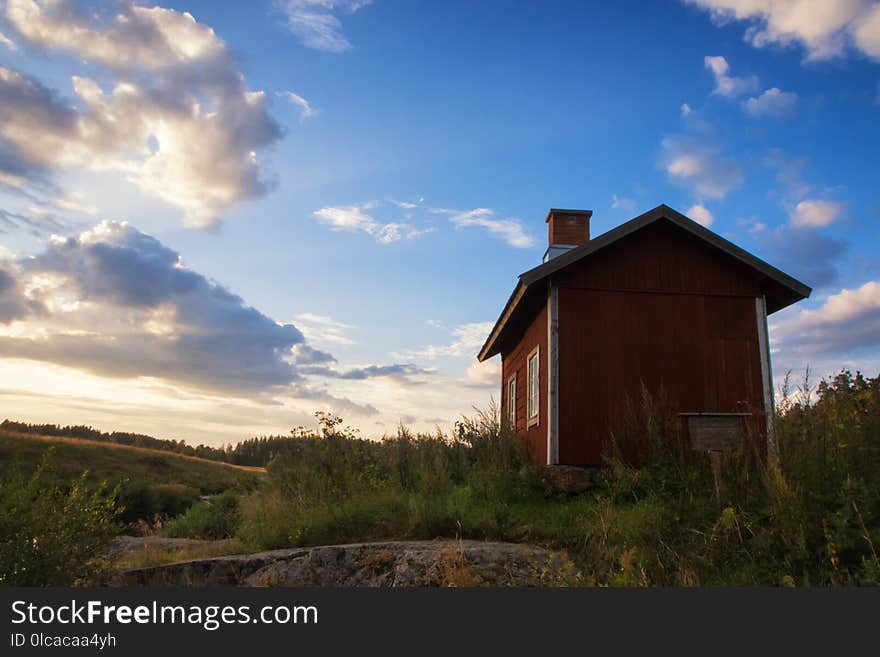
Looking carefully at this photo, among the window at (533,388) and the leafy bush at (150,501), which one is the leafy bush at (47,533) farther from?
the leafy bush at (150,501)

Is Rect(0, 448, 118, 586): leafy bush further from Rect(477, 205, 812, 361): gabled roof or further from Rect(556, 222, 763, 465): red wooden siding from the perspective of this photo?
Rect(477, 205, 812, 361): gabled roof

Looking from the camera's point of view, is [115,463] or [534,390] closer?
[534,390]

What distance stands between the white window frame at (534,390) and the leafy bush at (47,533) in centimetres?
713

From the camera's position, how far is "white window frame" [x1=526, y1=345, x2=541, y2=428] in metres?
12.0

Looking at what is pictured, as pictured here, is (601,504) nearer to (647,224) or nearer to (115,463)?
(647,224)

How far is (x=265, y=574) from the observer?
8.02 meters

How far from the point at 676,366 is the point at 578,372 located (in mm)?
1761

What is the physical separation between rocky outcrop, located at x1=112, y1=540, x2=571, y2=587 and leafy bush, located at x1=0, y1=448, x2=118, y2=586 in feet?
3.34

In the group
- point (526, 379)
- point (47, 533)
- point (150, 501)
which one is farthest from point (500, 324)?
point (150, 501)

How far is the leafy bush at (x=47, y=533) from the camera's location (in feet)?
21.9

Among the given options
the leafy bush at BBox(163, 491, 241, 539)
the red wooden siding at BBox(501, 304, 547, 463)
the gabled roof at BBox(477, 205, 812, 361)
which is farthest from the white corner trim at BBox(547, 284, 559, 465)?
the leafy bush at BBox(163, 491, 241, 539)

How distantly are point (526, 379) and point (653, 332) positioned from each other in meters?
3.16

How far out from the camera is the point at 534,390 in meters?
13.0

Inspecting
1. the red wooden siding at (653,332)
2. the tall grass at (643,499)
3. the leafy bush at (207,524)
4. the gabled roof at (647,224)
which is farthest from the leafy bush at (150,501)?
the gabled roof at (647,224)
